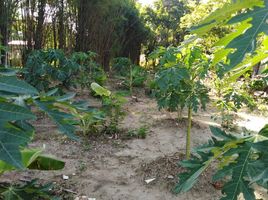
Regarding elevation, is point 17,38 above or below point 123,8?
below

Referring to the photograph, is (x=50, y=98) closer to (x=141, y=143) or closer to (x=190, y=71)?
(x=190, y=71)

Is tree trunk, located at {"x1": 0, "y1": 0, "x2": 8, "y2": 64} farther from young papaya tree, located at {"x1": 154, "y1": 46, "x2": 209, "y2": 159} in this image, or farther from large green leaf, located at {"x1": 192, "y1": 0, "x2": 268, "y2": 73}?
large green leaf, located at {"x1": 192, "y1": 0, "x2": 268, "y2": 73}

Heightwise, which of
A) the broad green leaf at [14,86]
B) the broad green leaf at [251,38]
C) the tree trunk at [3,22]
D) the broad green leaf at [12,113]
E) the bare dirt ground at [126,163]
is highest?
the tree trunk at [3,22]

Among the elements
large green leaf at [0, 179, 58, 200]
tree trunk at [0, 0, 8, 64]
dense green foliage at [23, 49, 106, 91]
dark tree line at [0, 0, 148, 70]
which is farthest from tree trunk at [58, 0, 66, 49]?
large green leaf at [0, 179, 58, 200]

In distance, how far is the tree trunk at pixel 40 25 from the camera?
7699 millimetres

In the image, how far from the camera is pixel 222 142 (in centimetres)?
145

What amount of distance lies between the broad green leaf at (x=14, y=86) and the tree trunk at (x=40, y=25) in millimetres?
7081

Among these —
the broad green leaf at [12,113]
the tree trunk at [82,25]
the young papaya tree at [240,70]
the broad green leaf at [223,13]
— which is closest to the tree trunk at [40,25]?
the tree trunk at [82,25]

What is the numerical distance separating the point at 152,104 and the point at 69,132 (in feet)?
20.9

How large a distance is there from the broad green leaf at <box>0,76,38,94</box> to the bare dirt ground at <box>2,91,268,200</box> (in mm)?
2524

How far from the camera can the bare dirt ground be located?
352cm

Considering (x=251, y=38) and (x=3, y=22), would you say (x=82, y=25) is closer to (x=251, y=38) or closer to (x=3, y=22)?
(x=3, y=22)

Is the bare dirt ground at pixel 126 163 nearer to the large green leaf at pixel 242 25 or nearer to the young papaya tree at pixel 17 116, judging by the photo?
the young papaya tree at pixel 17 116

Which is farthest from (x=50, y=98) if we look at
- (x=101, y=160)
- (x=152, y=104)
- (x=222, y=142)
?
(x=152, y=104)
